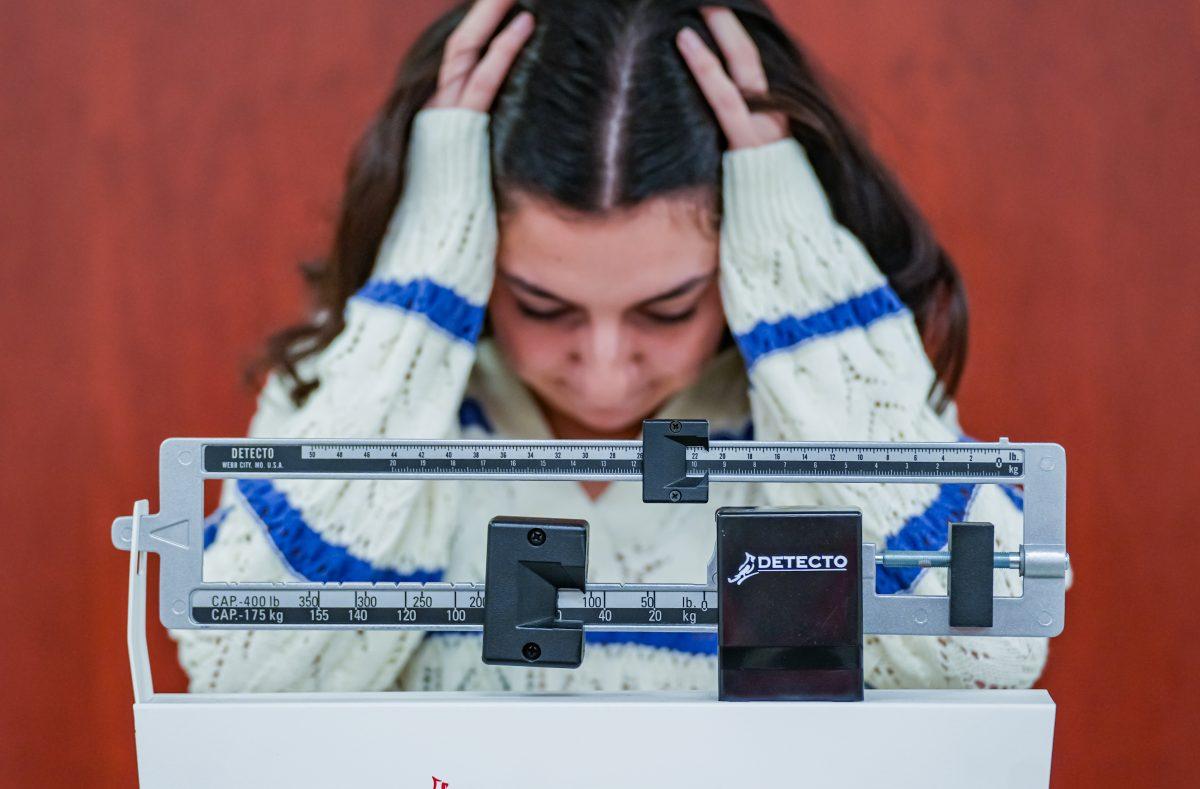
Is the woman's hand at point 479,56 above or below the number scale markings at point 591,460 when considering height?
above

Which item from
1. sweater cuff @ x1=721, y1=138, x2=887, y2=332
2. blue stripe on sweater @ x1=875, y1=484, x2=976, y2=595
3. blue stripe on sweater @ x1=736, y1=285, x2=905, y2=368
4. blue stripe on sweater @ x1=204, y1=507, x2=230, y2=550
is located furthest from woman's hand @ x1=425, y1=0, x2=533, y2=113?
blue stripe on sweater @ x1=875, y1=484, x2=976, y2=595

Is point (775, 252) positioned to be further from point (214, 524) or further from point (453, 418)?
point (214, 524)

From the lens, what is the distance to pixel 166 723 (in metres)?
0.78

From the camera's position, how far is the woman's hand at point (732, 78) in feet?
4.05

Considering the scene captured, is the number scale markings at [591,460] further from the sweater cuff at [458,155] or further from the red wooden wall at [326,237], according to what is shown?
the red wooden wall at [326,237]

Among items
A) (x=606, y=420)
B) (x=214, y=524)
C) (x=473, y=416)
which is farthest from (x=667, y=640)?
(x=214, y=524)

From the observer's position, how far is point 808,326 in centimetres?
127

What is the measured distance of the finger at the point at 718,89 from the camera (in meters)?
1.23

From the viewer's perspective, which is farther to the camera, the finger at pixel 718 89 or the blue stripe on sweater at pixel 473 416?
the blue stripe on sweater at pixel 473 416

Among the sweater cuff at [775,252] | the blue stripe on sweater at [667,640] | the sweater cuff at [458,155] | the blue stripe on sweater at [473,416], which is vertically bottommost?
the blue stripe on sweater at [667,640]

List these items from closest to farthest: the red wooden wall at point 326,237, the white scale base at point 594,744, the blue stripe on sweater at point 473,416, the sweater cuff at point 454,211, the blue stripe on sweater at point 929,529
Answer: the white scale base at point 594,744
the blue stripe on sweater at point 929,529
the sweater cuff at point 454,211
the blue stripe on sweater at point 473,416
the red wooden wall at point 326,237

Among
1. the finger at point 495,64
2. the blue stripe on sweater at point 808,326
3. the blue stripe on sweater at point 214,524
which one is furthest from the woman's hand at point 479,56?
the blue stripe on sweater at point 214,524

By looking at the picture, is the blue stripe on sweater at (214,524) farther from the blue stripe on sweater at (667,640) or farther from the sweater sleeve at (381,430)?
the blue stripe on sweater at (667,640)

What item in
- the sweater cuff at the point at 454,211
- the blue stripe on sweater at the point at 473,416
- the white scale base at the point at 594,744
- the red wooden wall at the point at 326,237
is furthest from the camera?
the red wooden wall at the point at 326,237
